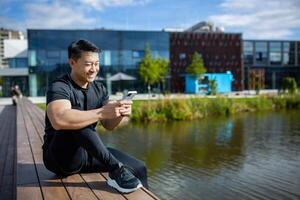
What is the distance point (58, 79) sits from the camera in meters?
2.76

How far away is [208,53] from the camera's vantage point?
3991 cm

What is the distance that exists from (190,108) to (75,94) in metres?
14.7

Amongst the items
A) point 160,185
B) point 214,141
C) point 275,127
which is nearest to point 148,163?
point 160,185

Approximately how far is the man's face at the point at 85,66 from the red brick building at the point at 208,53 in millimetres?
35897

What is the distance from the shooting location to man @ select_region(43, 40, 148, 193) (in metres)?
2.57

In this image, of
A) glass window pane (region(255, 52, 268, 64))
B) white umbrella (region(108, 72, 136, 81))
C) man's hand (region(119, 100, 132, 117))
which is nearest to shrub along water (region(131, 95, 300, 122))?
man's hand (region(119, 100, 132, 117))

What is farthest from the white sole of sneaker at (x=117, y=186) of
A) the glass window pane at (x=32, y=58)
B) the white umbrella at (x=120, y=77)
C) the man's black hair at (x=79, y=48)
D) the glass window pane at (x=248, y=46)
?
the glass window pane at (x=248, y=46)

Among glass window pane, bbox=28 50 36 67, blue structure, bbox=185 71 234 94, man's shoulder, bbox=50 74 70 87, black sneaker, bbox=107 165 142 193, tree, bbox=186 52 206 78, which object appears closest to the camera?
black sneaker, bbox=107 165 142 193

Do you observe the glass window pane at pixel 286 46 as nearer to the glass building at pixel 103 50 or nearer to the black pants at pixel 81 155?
the glass building at pixel 103 50

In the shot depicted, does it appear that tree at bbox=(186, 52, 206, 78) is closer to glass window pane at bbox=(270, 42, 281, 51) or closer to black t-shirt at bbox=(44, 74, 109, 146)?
glass window pane at bbox=(270, 42, 281, 51)

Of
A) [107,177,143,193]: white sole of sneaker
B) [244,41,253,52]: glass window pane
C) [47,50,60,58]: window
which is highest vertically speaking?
[244,41,253,52]: glass window pane

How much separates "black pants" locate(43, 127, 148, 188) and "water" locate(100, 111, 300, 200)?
2627mm

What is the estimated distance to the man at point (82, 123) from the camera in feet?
8.42

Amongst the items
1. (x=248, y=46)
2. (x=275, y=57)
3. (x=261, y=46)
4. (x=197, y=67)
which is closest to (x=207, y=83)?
(x=197, y=67)
